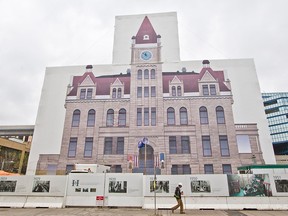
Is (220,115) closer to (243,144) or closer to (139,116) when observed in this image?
(243,144)

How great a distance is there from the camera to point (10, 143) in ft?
142

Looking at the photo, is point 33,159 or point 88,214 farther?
point 33,159

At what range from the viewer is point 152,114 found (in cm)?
3136

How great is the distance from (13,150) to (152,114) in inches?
1231

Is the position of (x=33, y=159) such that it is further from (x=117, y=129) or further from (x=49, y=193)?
(x=49, y=193)

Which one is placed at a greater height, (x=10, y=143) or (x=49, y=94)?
(x=49, y=94)

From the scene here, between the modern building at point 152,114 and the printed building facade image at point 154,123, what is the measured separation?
130mm

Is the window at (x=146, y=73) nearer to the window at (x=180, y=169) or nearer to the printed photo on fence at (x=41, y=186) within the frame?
the window at (x=180, y=169)

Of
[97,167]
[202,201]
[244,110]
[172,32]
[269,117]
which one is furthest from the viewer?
[269,117]

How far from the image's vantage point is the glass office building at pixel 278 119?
82.1 m

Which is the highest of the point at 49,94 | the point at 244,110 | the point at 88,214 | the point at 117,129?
the point at 49,94

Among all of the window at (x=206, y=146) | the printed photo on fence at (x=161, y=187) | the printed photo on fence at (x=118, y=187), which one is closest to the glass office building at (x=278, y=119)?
the window at (x=206, y=146)

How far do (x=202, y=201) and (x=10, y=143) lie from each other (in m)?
41.7

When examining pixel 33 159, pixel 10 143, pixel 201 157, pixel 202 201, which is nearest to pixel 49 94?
Result: pixel 33 159
